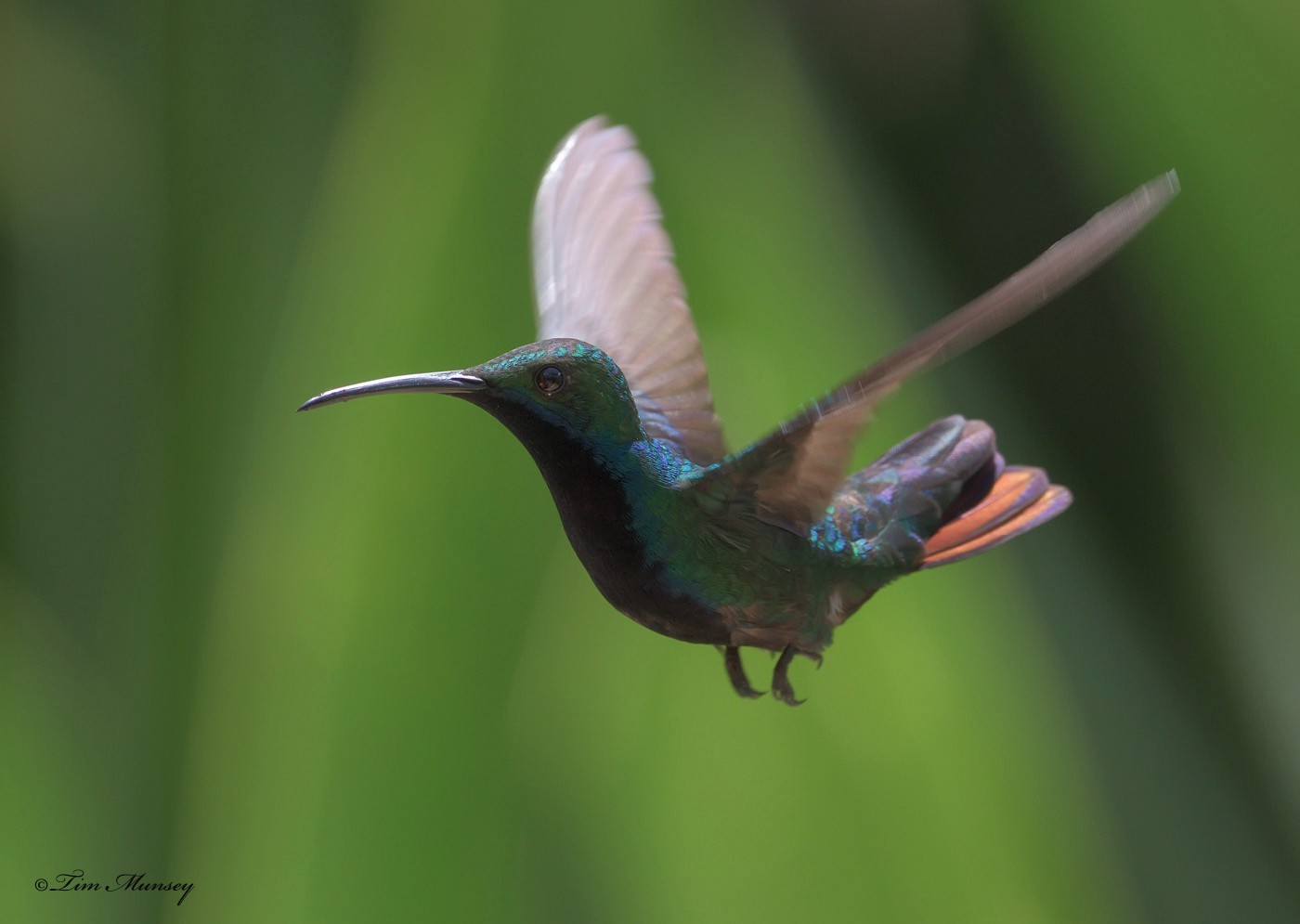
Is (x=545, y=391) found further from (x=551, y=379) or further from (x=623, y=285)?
(x=623, y=285)

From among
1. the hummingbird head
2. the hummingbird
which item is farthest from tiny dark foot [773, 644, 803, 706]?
the hummingbird head

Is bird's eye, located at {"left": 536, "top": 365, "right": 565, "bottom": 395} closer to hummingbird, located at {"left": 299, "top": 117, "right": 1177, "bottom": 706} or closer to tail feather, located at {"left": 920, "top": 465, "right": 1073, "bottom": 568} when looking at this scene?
hummingbird, located at {"left": 299, "top": 117, "right": 1177, "bottom": 706}

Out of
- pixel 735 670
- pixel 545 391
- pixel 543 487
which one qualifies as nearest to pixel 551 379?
pixel 545 391

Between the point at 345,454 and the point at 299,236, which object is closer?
the point at 345,454

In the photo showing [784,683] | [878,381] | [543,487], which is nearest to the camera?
[878,381]

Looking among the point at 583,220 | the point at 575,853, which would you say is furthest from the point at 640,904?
the point at 583,220

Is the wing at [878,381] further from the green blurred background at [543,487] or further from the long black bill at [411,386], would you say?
the green blurred background at [543,487]

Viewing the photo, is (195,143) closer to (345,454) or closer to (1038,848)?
(345,454)
